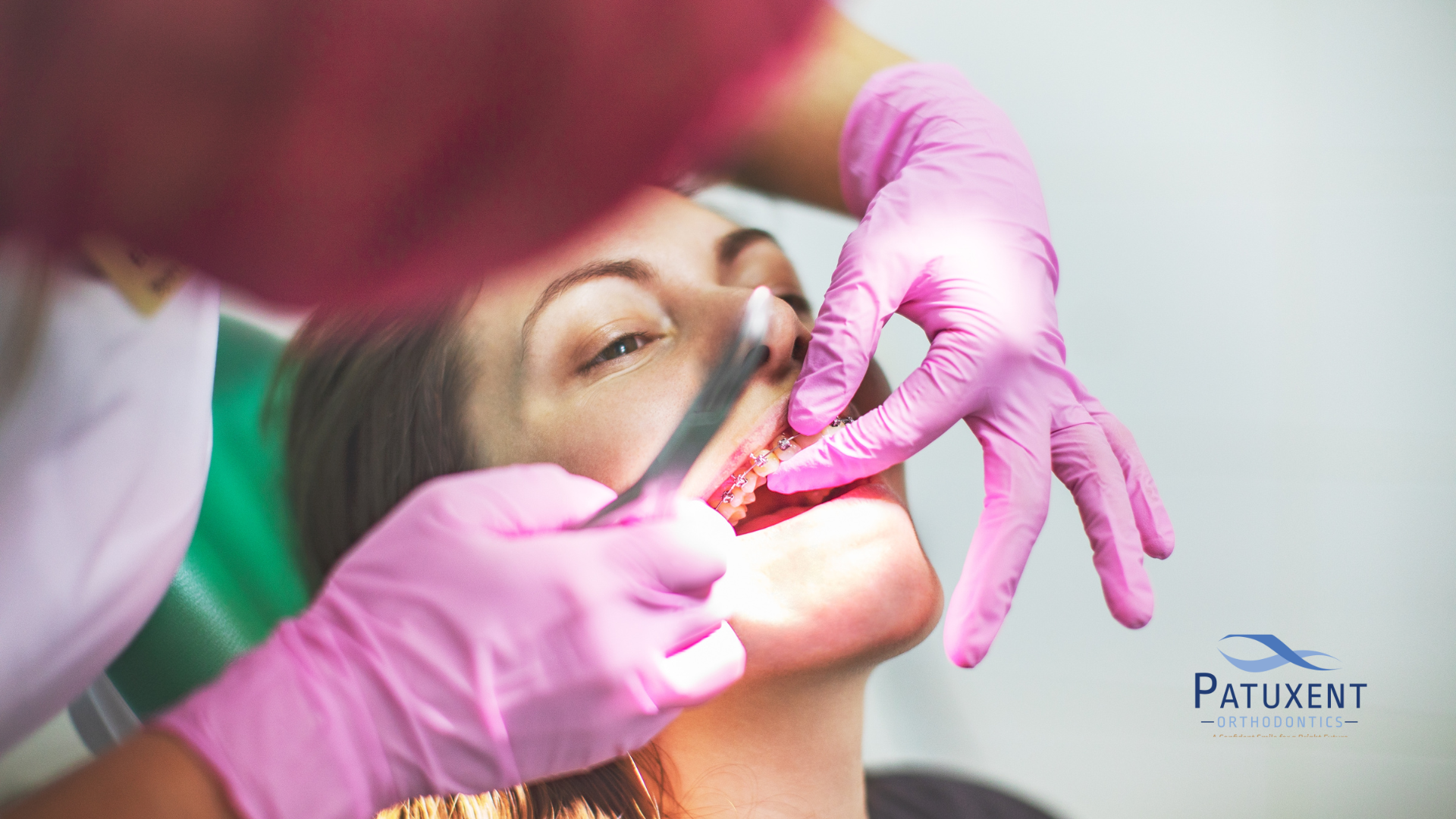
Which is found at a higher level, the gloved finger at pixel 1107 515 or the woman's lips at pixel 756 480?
the woman's lips at pixel 756 480

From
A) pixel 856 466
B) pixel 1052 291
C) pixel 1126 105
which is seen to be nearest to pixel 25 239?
pixel 856 466

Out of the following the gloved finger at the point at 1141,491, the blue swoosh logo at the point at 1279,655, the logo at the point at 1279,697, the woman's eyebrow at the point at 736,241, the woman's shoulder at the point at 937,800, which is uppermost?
the woman's eyebrow at the point at 736,241

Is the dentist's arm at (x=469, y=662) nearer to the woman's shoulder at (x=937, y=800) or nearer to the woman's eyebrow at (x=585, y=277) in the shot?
the woman's eyebrow at (x=585, y=277)

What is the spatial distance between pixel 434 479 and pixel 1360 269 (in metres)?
1.41

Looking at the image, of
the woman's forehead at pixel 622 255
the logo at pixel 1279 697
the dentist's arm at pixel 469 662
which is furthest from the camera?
the logo at pixel 1279 697

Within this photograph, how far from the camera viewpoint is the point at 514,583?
2.76 ft

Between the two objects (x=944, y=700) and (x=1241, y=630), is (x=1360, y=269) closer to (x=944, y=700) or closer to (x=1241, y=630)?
(x=1241, y=630)

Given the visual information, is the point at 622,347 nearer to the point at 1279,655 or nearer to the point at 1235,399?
the point at 1235,399

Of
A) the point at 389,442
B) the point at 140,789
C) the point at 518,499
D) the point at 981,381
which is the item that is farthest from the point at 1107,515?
the point at 140,789

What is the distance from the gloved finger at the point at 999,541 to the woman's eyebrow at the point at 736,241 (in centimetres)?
43

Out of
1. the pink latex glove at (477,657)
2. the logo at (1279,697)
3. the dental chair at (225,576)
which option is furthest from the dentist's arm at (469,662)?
the logo at (1279,697)

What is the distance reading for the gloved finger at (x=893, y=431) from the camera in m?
0.98

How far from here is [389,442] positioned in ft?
3.62

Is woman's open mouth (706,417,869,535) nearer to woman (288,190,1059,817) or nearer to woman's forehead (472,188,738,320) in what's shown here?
woman (288,190,1059,817)
